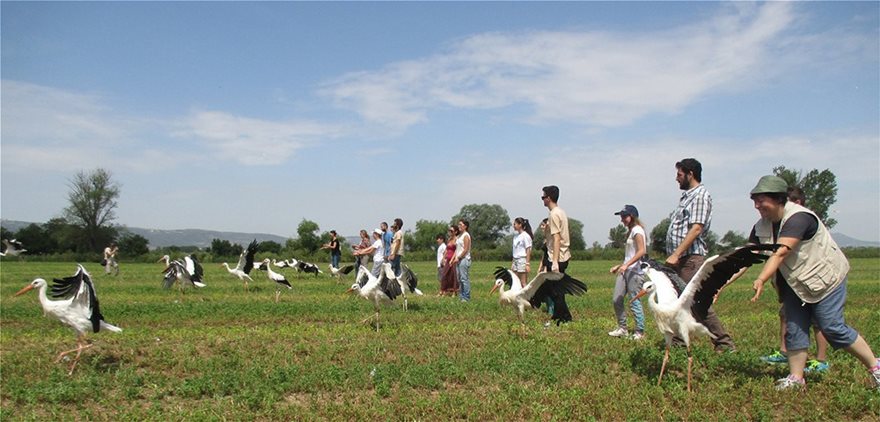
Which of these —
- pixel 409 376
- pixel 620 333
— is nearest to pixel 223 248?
pixel 620 333

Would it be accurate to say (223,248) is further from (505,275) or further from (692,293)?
(692,293)

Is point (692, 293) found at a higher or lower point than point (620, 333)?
higher

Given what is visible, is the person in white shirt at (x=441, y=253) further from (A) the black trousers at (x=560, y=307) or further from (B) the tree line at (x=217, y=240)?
(B) the tree line at (x=217, y=240)

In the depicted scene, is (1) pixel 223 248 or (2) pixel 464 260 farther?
(1) pixel 223 248

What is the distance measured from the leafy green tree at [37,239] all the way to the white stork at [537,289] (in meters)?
80.5

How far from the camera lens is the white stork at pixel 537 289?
359 inches

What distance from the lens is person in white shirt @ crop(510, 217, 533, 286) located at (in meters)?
12.4

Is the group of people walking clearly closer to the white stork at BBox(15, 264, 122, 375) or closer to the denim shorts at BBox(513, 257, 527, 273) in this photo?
the denim shorts at BBox(513, 257, 527, 273)

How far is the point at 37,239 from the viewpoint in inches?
3002

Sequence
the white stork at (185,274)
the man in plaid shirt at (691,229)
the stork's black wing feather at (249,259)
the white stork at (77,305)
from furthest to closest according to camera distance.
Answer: the stork's black wing feather at (249,259), the white stork at (185,274), the white stork at (77,305), the man in plaid shirt at (691,229)

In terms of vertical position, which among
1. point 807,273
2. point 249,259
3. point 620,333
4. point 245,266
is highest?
point 807,273

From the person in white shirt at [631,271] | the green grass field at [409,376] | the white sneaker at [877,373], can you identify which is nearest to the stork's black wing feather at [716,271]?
the green grass field at [409,376]

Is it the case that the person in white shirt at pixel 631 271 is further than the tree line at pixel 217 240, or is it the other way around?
the tree line at pixel 217 240

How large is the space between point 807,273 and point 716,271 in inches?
29.3
